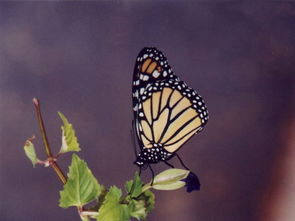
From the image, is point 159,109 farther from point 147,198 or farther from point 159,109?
point 147,198

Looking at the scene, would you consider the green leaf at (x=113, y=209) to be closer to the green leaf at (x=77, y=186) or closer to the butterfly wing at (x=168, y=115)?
the green leaf at (x=77, y=186)

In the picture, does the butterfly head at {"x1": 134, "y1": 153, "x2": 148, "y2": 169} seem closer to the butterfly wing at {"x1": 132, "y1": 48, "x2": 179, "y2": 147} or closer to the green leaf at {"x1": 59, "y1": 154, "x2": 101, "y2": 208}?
the butterfly wing at {"x1": 132, "y1": 48, "x2": 179, "y2": 147}

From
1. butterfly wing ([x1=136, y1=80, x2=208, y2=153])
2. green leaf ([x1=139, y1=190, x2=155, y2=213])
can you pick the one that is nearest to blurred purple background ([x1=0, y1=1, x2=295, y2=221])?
butterfly wing ([x1=136, y1=80, x2=208, y2=153])

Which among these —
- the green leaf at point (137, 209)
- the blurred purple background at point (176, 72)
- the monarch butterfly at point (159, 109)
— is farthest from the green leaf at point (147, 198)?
the blurred purple background at point (176, 72)

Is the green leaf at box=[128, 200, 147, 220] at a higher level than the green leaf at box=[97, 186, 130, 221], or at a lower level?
lower

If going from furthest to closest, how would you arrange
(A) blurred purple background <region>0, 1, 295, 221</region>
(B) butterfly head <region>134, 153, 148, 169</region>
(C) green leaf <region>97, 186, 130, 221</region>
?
(A) blurred purple background <region>0, 1, 295, 221</region> → (B) butterfly head <region>134, 153, 148, 169</region> → (C) green leaf <region>97, 186, 130, 221</region>

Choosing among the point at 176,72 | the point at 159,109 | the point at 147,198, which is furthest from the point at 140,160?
the point at 176,72

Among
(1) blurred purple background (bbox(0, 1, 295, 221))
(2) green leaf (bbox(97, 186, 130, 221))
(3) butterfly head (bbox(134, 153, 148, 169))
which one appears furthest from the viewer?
(1) blurred purple background (bbox(0, 1, 295, 221))
